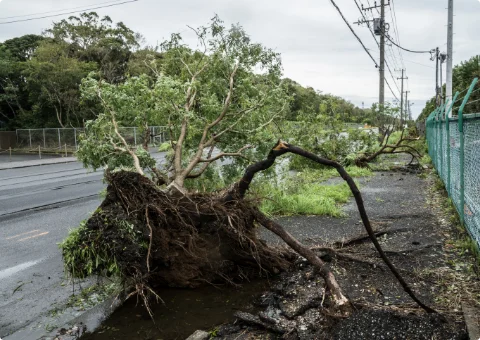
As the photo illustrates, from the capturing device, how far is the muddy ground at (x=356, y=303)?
3.33m

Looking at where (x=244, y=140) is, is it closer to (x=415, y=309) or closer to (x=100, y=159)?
(x=100, y=159)

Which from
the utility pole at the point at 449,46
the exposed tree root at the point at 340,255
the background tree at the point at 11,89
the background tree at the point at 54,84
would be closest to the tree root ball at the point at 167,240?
the exposed tree root at the point at 340,255

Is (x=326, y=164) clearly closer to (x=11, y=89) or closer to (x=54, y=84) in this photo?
(x=54, y=84)

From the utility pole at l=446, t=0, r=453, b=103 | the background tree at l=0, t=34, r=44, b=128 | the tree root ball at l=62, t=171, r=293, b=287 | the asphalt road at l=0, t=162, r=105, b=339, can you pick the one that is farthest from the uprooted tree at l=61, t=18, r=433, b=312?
the background tree at l=0, t=34, r=44, b=128

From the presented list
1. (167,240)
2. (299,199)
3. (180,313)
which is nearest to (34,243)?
(167,240)

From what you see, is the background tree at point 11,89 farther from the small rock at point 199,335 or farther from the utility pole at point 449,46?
the small rock at point 199,335

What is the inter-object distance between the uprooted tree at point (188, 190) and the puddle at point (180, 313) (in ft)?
0.56

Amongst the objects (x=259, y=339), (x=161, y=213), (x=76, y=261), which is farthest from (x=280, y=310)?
(x=76, y=261)

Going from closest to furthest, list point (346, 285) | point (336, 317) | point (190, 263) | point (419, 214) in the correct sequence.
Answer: point (336, 317) → point (346, 285) → point (190, 263) → point (419, 214)

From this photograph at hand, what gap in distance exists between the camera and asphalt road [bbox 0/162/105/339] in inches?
179

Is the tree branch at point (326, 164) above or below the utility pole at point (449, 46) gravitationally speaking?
below

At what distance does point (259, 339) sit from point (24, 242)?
500cm

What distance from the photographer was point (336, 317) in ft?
11.5

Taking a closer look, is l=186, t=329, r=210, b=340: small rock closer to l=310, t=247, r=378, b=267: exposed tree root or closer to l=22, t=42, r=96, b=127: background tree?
l=310, t=247, r=378, b=267: exposed tree root
